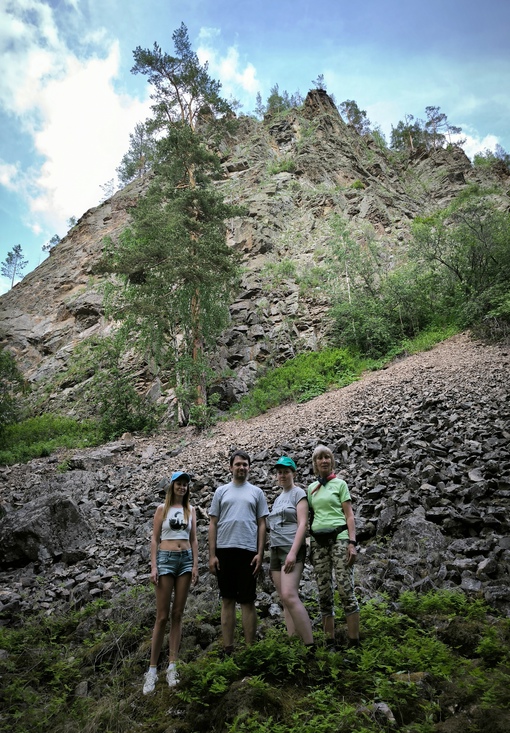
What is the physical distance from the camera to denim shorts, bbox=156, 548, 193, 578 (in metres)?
3.56

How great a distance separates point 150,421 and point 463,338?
38.3 ft

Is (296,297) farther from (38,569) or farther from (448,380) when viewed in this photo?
(38,569)

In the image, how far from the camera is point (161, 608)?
11.5ft

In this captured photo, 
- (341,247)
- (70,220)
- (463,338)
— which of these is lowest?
(463,338)

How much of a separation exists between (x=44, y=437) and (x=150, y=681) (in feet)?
52.7

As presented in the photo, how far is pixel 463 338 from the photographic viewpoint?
14.8 meters

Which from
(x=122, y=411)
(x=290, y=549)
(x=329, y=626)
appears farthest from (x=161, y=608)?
(x=122, y=411)

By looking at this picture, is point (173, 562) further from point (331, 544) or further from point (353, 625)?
point (353, 625)

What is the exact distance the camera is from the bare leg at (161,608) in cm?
342

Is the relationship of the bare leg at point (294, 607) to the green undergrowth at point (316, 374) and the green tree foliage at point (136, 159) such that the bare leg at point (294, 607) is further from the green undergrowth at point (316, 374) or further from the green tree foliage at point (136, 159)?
the green tree foliage at point (136, 159)

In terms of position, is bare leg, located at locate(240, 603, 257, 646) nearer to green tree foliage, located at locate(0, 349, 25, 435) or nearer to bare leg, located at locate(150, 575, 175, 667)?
bare leg, located at locate(150, 575, 175, 667)

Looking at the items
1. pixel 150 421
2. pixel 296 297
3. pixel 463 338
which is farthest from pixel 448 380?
pixel 296 297

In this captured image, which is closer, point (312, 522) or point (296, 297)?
point (312, 522)

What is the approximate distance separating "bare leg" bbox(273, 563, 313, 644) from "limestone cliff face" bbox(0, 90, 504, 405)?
13118mm
